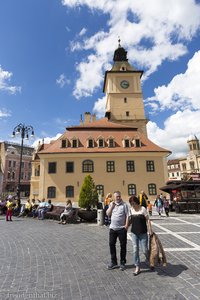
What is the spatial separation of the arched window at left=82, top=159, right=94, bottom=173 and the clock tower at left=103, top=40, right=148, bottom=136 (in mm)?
16205

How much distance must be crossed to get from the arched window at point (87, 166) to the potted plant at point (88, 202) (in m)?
14.8

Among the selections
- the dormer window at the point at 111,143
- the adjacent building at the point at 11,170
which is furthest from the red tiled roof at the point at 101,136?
the adjacent building at the point at 11,170

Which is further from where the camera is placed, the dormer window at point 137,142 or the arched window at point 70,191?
the dormer window at point 137,142

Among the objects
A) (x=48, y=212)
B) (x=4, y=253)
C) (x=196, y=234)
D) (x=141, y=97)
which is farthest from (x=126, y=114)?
(x=4, y=253)

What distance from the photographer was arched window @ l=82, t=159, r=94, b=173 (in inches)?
1230

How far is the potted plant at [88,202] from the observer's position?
14.4m

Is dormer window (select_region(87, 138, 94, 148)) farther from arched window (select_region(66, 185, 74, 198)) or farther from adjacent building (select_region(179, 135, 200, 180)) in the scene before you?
adjacent building (select_region(179, 135, 200, 180))

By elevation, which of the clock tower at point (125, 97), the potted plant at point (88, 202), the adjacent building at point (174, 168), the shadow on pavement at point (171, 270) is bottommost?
the shadow on pavement at point (171, 270)

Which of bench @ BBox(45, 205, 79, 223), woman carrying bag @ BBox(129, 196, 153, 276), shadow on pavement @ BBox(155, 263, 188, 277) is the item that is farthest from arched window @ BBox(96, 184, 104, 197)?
woman carrying bag @ BBox(129, 196, 153, 276)

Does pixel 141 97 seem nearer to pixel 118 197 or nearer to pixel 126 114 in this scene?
pixel 126 114

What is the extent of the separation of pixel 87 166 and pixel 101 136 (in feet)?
16.2

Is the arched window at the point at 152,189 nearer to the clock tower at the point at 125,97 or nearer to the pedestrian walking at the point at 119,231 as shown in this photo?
the clock tower at the point at 125,97

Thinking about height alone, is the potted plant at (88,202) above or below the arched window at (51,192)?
below

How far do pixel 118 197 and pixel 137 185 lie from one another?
2579 centimetres
